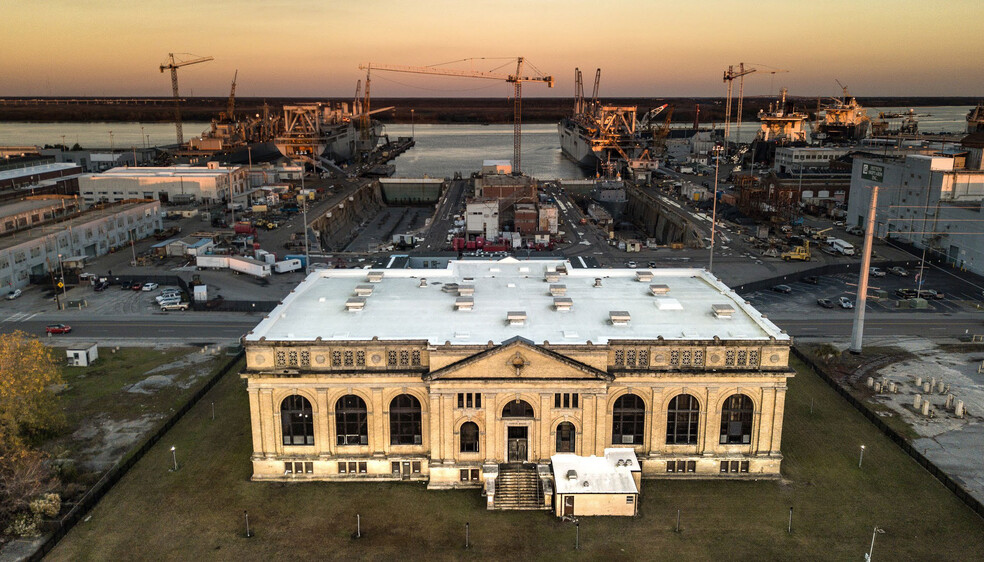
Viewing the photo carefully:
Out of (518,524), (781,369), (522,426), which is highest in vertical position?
(781,369)

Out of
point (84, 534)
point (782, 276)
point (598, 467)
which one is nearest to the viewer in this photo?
point (84, 534)

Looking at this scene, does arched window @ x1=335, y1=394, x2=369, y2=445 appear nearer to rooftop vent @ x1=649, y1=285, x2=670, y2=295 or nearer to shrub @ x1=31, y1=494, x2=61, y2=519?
shrub @ x1=31, y1=494, x2=61, y2=519

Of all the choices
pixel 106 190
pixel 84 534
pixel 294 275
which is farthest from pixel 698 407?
pixel 106 190

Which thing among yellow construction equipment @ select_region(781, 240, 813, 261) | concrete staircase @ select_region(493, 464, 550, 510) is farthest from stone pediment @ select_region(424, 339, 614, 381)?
yellow construction equipment @ select_region(781, 240, 813, 261)

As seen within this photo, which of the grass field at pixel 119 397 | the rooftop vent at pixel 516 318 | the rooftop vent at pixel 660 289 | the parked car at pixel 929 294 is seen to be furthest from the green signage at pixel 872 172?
the grass field at pixel 119 397

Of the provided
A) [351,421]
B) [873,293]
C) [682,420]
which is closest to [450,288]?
[351,421]

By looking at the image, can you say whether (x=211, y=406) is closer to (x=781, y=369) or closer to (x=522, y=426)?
(x=522, y=426)
